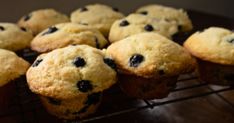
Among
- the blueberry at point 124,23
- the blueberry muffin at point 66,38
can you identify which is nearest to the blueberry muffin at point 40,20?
the blueberry muffin at point 66,38

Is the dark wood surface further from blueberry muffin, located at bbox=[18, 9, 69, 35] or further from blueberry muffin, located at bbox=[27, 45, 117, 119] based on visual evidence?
blueberry muffin, located at bbox=[18, 9, 69, 35]

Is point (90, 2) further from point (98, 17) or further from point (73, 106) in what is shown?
point (73, 106)

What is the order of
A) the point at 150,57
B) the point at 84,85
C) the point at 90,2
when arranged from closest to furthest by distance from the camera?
the point at 84,85
the point at 150,57
the point at 90,2

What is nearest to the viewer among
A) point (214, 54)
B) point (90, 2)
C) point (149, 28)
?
point (214, 54)

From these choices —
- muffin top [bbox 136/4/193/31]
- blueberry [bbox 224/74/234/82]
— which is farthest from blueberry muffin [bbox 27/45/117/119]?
muffin top [bbox 136/4/193/31]

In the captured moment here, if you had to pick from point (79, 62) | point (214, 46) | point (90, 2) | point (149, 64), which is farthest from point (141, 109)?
point (90, 2)

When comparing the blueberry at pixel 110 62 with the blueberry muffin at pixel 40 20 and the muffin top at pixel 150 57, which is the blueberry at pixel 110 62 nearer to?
the muffin top at pixel 150 57

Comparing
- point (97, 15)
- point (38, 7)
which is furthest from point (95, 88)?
point (38, 7)
